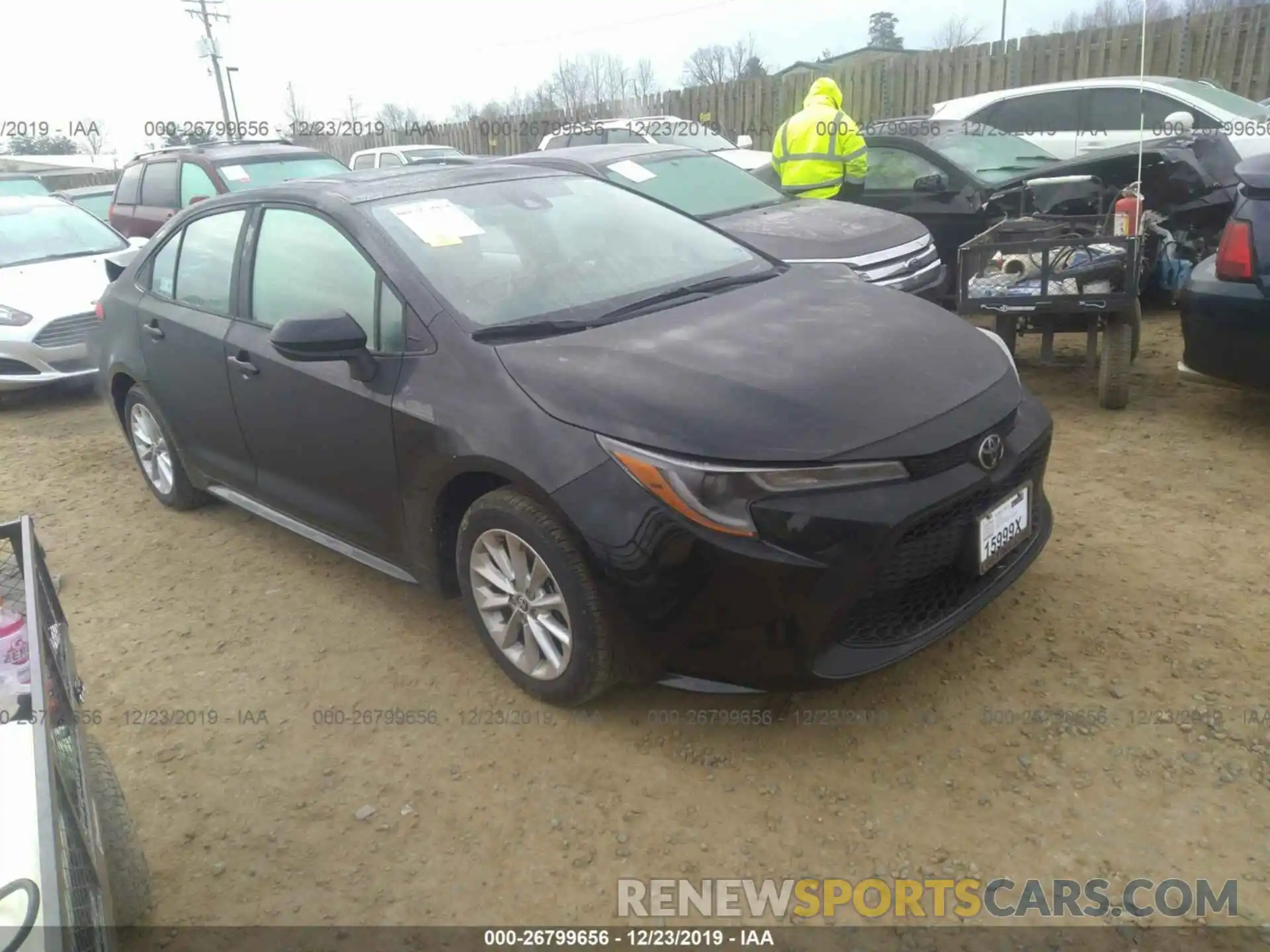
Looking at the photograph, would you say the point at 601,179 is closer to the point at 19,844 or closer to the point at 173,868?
the point at 173,868

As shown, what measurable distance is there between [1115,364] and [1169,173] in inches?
93.3

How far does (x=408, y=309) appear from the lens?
10.7 feet

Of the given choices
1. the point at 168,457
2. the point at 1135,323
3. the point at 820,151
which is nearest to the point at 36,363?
the point at 168,457

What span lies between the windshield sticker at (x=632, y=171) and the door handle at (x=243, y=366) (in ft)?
12.4

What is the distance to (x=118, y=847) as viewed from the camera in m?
2.43

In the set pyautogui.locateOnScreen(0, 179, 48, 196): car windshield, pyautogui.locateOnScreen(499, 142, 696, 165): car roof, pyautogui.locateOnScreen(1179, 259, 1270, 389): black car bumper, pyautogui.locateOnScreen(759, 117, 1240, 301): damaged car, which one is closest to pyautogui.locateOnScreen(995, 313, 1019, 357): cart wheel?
pyautogui.locateOnScreen(1179, 259, 1270, 389): black car bumper

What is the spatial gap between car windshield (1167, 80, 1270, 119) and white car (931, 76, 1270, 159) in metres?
0.01

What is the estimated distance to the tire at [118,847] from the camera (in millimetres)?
2383

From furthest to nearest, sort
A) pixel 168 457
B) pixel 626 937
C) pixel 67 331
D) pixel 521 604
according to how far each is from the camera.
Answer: pixel 67 331 → pixel 168 457 → pixel 521 604 → pixel 626 937

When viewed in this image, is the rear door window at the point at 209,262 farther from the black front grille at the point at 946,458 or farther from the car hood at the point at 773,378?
the black front grille at the point at 946,458

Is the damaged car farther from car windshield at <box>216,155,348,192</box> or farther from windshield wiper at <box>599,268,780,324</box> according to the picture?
car windshield at <box>216,155,348,192</box>

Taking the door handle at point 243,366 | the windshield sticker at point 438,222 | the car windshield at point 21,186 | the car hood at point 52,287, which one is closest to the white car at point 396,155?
the car windshield at point 21,186

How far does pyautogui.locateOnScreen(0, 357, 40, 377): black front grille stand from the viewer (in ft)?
24.3

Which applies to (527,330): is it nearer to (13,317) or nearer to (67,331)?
(67,331)
